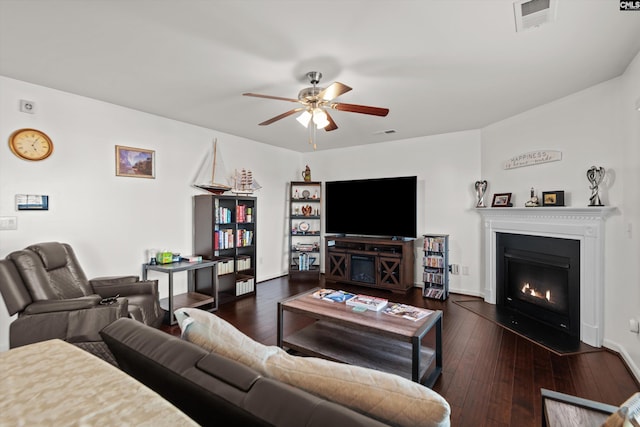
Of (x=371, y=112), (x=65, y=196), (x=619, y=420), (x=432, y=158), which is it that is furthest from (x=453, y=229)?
(x=65, y=196)

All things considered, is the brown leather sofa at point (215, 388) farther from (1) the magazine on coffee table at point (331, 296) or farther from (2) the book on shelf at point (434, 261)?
(2) the book on shelf at point (434, 261)

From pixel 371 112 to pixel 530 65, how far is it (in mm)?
1397

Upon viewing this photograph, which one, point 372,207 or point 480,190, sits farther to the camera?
point 372,207

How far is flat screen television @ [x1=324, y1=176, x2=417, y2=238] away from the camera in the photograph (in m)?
4.71

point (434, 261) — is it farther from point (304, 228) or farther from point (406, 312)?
point (304, 228)

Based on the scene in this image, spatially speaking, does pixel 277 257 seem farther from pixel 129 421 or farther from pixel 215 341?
pixel 129 421

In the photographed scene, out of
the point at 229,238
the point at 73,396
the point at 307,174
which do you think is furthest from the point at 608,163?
the point at 229,238

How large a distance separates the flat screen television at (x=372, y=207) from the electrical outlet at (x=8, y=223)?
13.5 feet

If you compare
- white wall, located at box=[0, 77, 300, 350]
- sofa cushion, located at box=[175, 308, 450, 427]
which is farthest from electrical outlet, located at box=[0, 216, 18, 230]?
sofa cushion, located at box=[175, 308, 450, 427]

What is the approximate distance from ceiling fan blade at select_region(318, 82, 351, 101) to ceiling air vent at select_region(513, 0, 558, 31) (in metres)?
1.12

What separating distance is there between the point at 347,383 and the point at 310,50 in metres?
2.22

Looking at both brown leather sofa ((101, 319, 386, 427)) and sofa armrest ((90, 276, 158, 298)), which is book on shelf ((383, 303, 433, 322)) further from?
sofa armrest ((90, 276, 158, 298))

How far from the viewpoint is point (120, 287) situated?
2.96m

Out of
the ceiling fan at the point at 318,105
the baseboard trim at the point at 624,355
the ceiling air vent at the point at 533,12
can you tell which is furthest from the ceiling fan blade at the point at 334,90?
the baseboard trim at the point at 624,355
